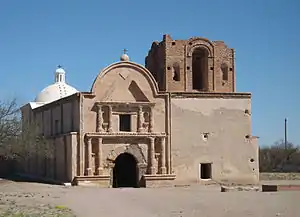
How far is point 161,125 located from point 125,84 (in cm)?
305

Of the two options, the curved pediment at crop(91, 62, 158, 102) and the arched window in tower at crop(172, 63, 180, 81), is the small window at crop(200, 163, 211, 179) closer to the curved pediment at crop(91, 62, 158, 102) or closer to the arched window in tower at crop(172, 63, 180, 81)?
the curved pediment at crop(91, 62, 158, 102)

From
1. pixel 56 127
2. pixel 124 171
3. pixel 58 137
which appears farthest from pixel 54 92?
pixel 124 171

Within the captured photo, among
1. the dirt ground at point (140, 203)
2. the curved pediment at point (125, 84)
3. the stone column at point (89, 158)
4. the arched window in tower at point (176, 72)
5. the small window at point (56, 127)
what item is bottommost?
the dirt ground at point (140, 203)

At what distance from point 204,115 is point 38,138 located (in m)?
9.99

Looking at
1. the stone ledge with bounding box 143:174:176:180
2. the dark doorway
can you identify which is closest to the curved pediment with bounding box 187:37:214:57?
the dark doorway

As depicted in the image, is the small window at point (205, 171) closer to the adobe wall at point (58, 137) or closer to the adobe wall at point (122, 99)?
the adobe wall at point (122, 99)

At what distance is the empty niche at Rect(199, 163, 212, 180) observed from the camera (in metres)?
31.9

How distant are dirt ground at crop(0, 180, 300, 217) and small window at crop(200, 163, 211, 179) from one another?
18.5 ft

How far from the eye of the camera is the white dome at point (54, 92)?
4184cm

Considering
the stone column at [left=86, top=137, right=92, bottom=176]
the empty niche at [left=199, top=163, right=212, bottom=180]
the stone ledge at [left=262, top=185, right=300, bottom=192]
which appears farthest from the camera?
the empty niche at [left=199, top=163, right=212, bottom=180]

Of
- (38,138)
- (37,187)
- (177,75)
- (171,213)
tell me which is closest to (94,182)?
(37,187)

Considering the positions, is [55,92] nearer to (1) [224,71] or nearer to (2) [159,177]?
(1) [224,71]

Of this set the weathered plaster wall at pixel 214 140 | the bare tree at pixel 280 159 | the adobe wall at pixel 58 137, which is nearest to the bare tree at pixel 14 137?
the adobe wall at pixel 58 137

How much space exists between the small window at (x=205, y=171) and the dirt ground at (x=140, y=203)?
222 inches
